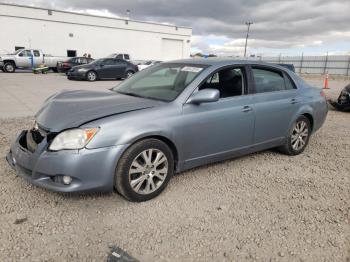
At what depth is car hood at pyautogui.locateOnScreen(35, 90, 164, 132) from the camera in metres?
3.29

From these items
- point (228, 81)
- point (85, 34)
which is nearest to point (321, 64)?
point (85, 34)

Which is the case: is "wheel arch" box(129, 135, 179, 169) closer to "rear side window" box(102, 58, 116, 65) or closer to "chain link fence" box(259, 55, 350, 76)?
"rear side window" box(102, 58, 116, 65)

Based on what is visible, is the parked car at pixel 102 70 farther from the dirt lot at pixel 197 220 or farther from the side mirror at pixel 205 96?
the side mirror at pixel 205 96

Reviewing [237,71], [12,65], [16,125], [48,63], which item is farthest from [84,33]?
[237,71]

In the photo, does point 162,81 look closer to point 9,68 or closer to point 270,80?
point 270,80

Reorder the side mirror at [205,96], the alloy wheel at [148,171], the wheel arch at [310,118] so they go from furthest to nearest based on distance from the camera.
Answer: the wheel arch at [310,118] < the side mirror at [205,96] < the alloy wheel at [148,171]

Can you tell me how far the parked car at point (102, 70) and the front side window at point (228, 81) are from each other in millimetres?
15792

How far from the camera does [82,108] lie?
11.6 feet

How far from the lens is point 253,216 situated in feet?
11.0

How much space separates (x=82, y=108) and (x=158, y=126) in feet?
2.72

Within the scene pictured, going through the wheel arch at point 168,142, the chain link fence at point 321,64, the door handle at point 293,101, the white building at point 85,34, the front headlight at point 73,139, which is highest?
the white building at point 85,34

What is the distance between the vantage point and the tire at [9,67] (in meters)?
23.8

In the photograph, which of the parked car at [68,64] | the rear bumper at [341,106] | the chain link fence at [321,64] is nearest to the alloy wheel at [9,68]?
the parked car at [68,64]

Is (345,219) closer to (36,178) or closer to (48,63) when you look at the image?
(36,178)
